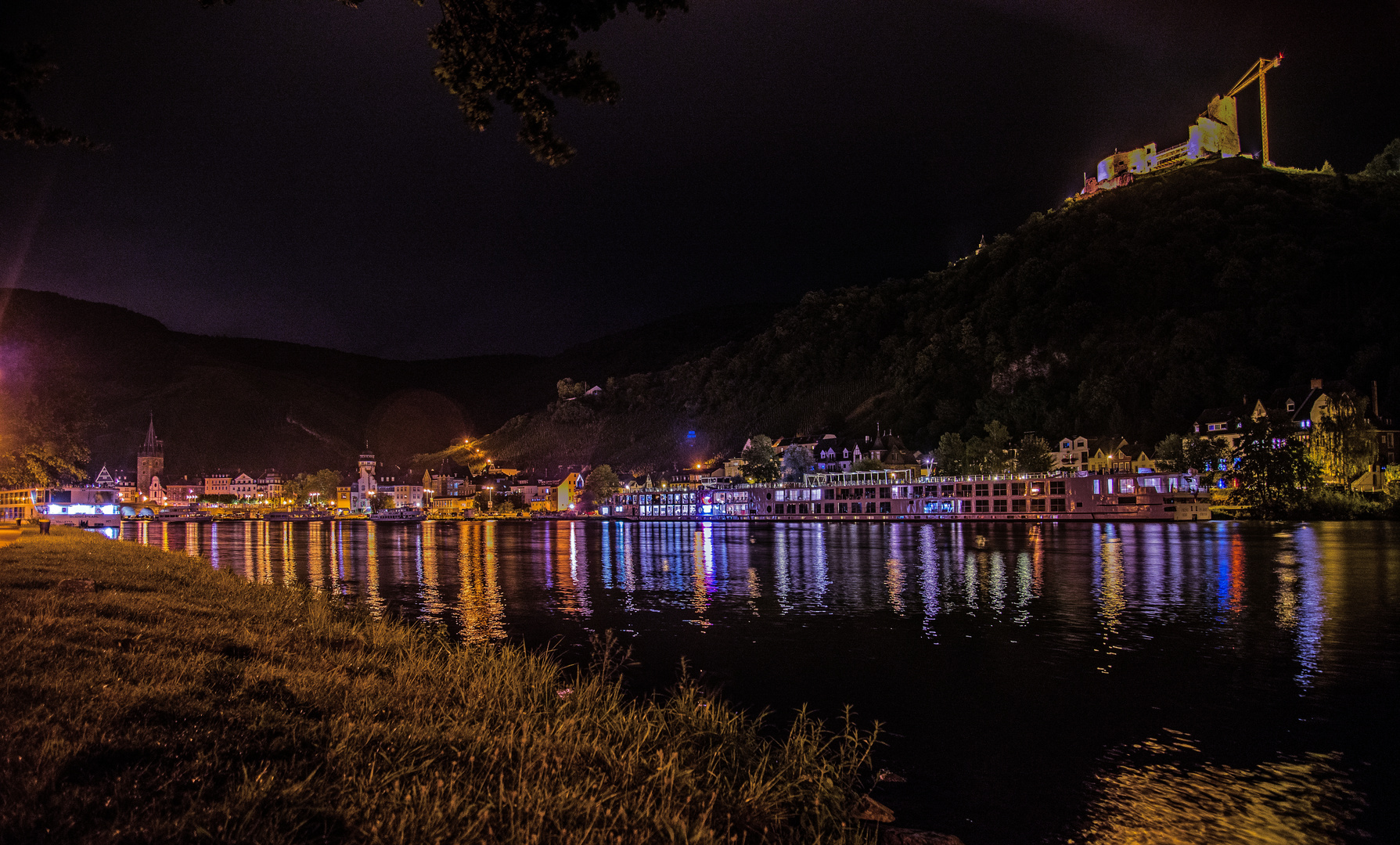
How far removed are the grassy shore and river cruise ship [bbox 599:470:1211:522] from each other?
114m

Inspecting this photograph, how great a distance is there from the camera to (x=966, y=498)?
A: 13262cm

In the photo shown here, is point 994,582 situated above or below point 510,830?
below

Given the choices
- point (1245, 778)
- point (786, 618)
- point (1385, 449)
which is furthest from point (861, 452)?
point (1245, 778)

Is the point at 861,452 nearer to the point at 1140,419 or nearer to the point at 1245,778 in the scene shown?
the point at 1140,419

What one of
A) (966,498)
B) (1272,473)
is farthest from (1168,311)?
(1272,473)

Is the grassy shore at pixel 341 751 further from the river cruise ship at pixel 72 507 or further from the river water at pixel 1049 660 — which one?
the river cruise ship at pixel 72 507

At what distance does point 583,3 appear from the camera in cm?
877

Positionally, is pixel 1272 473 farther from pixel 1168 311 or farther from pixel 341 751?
pixel 341 751

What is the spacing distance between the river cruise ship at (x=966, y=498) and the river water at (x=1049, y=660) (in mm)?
58898

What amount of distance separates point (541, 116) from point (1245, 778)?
49.0 feet

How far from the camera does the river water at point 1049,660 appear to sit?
11.5 m

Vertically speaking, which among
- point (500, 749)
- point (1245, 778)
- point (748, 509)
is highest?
point (500, 749)

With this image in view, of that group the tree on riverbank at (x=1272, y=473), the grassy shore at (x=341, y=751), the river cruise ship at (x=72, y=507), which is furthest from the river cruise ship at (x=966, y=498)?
the grassy shore at (x=341, y=751)

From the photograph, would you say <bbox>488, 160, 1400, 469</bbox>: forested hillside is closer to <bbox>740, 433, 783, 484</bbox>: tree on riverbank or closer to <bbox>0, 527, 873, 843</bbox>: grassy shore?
<bbox>740, 433, 783, 484</bbox>: tree on riverbank
